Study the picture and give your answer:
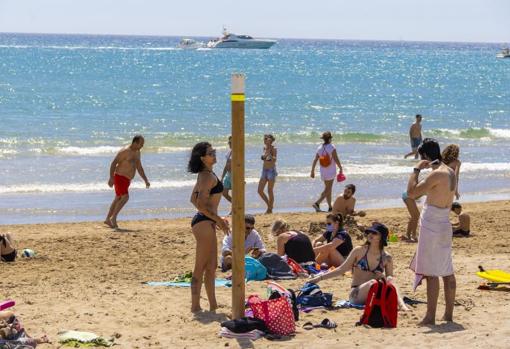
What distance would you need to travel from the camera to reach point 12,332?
25.6 feet

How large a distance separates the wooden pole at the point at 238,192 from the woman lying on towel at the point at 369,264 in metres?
1.34

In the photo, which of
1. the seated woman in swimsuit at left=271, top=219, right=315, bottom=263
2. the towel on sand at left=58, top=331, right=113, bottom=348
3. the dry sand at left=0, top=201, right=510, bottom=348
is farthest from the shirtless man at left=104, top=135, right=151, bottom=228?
the towel on sand at left=58, top=331, right=113, bottom=348

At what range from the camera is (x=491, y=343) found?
783 centimetres

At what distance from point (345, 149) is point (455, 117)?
652 inches

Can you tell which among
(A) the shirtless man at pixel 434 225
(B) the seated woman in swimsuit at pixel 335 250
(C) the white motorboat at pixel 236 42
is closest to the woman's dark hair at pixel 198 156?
(A) the shirtless man at pixel 434 225

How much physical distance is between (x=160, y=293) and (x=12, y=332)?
7.75 feet

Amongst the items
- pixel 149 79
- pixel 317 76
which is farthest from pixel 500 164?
pixel 317 76

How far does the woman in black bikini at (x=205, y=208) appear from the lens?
8625 mm

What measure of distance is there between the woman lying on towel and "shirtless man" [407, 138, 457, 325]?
2.42 ft

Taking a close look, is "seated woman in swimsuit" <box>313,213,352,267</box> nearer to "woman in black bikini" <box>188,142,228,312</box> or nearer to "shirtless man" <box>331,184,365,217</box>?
"shirtless man" <box>331,184,365,217</box>

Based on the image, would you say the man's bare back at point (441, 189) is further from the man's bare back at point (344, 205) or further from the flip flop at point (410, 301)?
the man's bare back at point (344, 205)

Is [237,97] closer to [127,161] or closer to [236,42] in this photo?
[127,161]

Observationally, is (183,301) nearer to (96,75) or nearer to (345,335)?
(345,335)

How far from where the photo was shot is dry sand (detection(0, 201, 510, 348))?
8156mm
